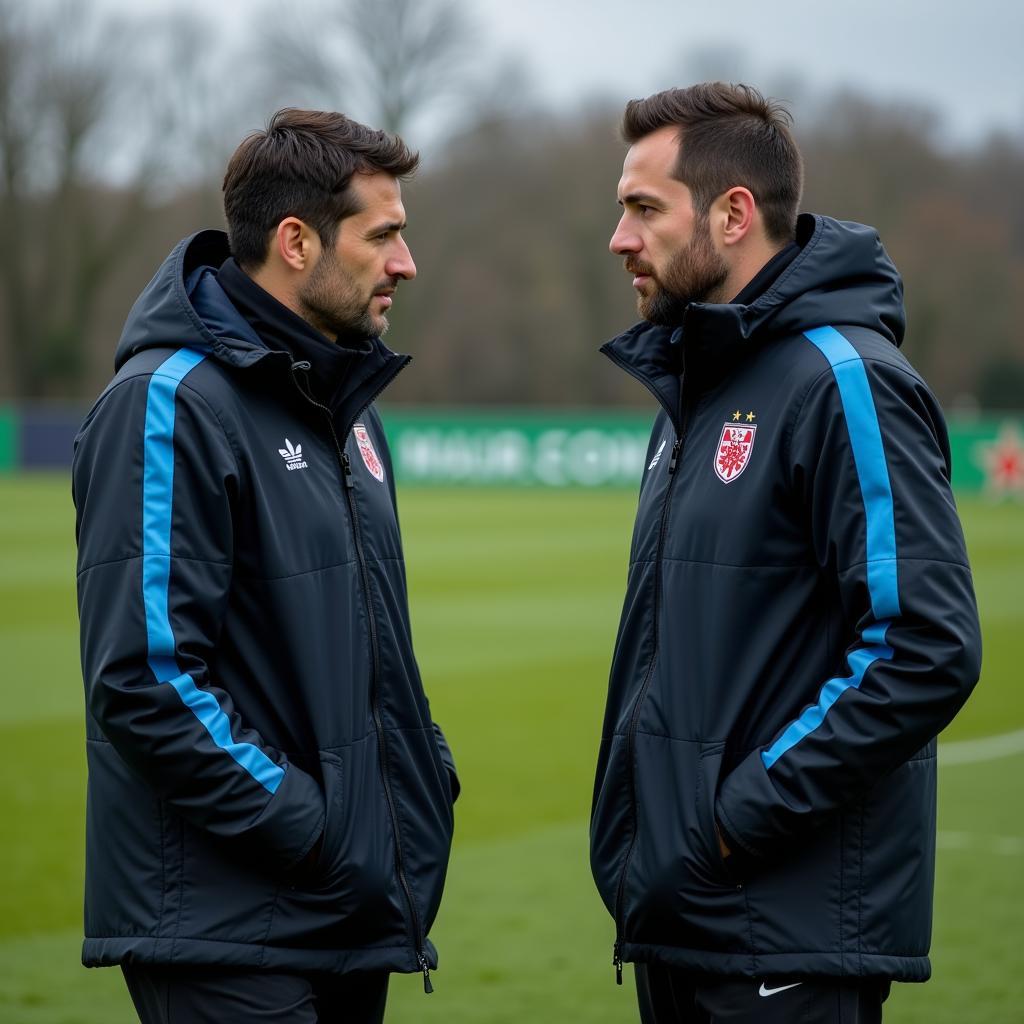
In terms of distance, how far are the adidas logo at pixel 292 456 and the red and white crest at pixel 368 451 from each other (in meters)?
0.28

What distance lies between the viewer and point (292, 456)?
301cm

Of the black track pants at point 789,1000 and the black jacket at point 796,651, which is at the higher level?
the black jacket at point 796,651

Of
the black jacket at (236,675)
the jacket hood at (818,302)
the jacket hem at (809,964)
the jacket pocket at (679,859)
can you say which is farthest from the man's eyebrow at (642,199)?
the jacket hem at (809,964)

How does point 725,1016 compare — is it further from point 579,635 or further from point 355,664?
point 579,635

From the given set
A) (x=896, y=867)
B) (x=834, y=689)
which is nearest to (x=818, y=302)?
(x=834, y=689)

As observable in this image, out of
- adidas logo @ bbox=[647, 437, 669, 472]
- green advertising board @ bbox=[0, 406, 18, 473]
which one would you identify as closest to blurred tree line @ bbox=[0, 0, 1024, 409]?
green advertising board @ bbox=[0, 406, 18, 473]

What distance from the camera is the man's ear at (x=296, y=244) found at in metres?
3.12

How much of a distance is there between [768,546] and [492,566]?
15716 millimetres

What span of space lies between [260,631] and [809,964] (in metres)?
1.21

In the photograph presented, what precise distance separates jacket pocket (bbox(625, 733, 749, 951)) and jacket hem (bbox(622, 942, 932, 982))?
0.02 metres

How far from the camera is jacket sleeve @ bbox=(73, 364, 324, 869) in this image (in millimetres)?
2705

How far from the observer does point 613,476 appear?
30.9 meters

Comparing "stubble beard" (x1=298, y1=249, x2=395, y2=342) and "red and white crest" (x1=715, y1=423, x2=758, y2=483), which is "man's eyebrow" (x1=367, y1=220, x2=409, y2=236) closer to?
"stubble beard" (x1=298, y1=249, x2=395, y2=342)

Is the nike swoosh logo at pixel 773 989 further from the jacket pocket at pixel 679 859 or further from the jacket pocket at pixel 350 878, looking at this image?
the jacket pocket at pixel 350 878
